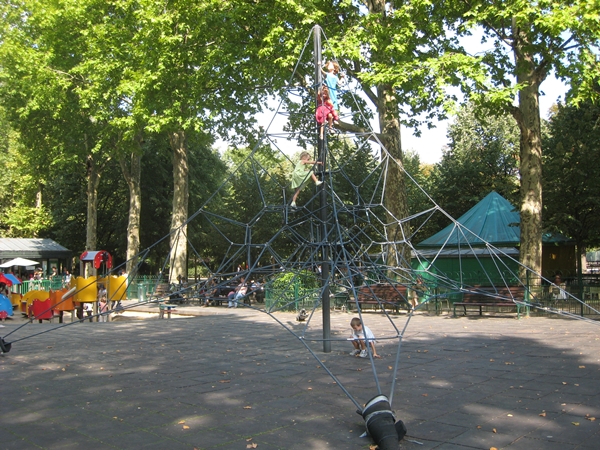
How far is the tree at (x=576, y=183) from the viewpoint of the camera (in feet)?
63.9

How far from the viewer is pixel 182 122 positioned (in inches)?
809

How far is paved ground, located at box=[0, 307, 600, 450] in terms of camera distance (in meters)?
5.59

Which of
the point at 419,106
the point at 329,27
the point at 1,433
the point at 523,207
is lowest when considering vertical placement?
the point at 1,433

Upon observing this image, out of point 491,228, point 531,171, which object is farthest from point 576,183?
point 491,228

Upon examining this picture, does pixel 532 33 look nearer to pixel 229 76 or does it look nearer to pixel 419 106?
pixel 419 106

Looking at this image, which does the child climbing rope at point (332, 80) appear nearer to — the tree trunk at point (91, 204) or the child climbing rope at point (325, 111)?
the child climbing rope at point (325, 111)

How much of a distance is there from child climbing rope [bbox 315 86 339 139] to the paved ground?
154 inches

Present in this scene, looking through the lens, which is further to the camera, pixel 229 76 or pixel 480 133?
pixel 480 133

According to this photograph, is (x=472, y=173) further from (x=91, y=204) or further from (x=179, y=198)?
(x=91, y=204)

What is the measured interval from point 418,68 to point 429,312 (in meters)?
7.62

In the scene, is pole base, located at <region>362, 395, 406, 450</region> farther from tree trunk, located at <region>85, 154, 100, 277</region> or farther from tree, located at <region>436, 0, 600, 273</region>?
tree trunk, located at <region>85, 154, 100, 277</region>

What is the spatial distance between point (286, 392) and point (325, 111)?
4592 millimetres

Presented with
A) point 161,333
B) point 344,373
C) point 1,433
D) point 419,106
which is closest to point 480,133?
point 419,106

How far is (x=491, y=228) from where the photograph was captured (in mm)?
24375
